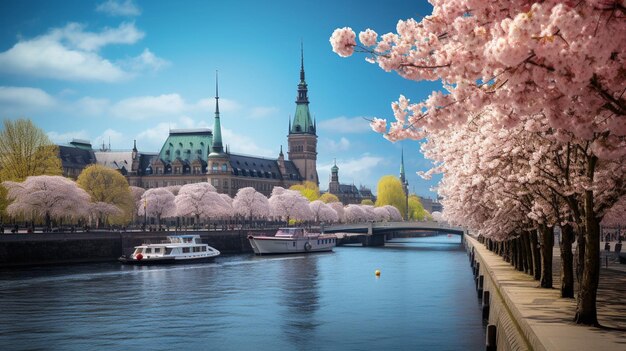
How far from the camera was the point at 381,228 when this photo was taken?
162875 mm

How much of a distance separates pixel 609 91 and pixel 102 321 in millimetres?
36667

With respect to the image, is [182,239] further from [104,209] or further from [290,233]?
[290,233]

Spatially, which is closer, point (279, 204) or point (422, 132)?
point (422, 132)

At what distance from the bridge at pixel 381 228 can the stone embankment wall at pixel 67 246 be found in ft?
191

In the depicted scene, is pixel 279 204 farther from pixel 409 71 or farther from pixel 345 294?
pixel 409 71

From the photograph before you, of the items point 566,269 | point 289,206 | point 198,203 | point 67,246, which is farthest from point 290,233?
point 566,269

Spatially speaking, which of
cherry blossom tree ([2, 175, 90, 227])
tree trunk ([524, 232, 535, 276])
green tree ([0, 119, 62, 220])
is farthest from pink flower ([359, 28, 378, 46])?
green tree ([0, 119, 62, 220])

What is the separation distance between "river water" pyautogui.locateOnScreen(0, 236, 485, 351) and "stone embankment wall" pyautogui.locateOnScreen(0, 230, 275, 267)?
374cm

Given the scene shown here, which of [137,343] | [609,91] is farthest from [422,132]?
[137,343]

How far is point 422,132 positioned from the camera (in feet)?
51.8

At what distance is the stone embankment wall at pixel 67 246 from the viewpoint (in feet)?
268

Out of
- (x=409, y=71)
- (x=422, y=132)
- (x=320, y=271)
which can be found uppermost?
(x=409, y=71)

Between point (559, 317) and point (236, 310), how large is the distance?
27.4 metres

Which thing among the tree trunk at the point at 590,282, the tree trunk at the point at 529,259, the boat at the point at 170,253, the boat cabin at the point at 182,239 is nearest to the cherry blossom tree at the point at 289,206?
the boat cabin at the point at 182,239
